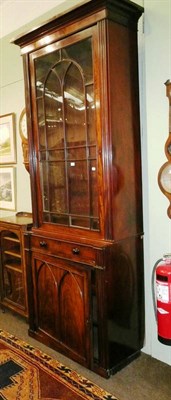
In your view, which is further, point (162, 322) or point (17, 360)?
point (17, 360)

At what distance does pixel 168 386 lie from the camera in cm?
203

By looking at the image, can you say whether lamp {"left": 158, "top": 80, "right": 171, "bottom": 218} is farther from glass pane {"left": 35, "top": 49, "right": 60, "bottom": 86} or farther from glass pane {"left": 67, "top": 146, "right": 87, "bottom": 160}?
glass pane {"left": 35, "top": 49, "right": 60, "bottom": 86}

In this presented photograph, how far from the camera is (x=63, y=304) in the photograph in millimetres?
2344

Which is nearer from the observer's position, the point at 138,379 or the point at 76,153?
the point at 138,379

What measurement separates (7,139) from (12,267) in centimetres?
142

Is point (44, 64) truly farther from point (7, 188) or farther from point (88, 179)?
point (7, 188)

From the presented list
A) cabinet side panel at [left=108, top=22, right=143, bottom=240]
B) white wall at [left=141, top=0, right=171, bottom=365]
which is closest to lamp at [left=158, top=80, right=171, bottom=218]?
white wall at [left=141, top=0, right=171, bottom=365]

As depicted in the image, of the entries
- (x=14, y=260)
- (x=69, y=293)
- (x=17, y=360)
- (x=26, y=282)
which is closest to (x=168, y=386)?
(x=69, y=293)

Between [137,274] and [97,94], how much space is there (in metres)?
1.27

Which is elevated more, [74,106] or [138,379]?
[74,106]

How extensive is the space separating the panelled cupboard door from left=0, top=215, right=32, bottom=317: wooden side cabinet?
37 cm

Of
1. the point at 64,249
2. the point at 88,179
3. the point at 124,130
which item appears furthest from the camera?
the point at 64,249

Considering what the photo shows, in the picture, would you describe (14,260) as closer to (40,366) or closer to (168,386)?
(40,366)

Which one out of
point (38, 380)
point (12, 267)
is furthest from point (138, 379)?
point (12, 267)
